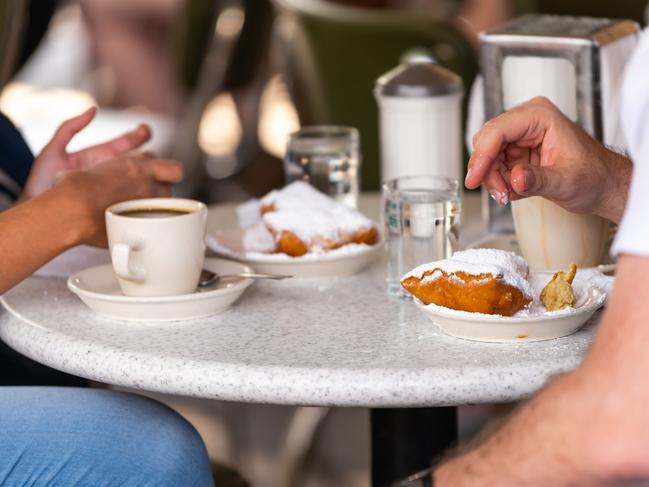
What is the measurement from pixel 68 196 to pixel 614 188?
1.79 feet

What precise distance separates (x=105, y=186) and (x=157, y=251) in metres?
0.14

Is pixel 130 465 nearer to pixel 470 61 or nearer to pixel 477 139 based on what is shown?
pixel 477 139

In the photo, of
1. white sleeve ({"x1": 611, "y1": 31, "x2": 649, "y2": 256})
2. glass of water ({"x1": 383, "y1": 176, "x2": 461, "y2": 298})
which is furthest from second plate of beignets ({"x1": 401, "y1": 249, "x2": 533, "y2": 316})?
white sleeve ({"x1": 611, "y1": 31, "x2": 649, "y2": 256})

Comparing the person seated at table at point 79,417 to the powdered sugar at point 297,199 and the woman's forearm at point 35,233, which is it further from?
the powdered sugar at point 297,199

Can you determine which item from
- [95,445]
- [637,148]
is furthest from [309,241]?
[637,148]

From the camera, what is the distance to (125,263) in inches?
45.6

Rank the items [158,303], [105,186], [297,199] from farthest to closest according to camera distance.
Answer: [297,199]
[105,186]
[158,303]

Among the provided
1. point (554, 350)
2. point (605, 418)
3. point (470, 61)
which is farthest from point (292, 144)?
point (470, 61)

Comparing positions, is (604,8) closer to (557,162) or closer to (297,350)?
(557,162)

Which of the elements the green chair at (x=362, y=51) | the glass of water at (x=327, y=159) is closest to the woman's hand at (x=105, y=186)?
the glass of water at (x=327, y=159)

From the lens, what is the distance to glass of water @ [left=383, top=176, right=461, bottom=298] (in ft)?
4.12

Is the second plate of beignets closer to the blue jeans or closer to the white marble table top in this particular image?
the white marble table top

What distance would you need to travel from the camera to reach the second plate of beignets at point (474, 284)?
107 centimetres

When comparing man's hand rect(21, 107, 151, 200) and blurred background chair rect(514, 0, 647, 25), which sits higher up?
man's hand rect(21, 107, 151, 200)
